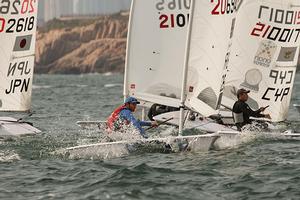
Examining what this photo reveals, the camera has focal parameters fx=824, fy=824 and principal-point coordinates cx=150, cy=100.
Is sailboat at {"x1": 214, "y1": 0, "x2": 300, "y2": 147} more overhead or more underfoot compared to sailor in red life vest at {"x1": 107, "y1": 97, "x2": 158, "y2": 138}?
more overhead

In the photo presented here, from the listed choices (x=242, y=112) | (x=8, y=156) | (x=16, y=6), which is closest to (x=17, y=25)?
(x=16, y=6)

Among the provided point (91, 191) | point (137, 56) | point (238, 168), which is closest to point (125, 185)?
point (91, 191)

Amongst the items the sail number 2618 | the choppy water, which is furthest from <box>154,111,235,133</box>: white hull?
the sail number 2618

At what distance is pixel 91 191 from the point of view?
41.8 ft

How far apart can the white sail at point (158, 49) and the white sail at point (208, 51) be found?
0.87m

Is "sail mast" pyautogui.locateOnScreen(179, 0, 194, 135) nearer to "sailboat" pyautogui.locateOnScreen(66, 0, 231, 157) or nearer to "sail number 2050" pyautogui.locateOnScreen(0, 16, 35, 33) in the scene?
"sailboat" pyautogui.locateOnScreen(66, 0, 231, 157)

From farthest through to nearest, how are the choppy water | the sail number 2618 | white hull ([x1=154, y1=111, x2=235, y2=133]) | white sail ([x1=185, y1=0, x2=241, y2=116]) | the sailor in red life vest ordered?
the sail number 2618 < white hull ([x1=154, y1=111, x2=235, y2=133]) < white sail ([x1=185, y1=0, x2=241, y2=116]) < the sailor in red life vest < the choppy water

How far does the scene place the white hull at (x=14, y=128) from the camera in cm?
1913

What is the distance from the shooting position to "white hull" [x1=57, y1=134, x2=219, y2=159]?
1594cm

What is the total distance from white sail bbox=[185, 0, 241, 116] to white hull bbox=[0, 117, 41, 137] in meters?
4.39

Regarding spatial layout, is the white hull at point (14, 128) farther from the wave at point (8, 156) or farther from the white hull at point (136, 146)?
the white hull at point (136, 146)

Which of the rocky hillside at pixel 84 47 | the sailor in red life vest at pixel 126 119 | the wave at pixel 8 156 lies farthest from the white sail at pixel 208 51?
the rocky hillside at pixel 84 47

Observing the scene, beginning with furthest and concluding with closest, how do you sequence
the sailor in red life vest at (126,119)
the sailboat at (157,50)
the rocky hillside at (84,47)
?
the rocky hillside at (84,47)
the sailboat at (157,50)
the sailor in red life vest at (126,119)

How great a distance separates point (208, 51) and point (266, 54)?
5104 mm
